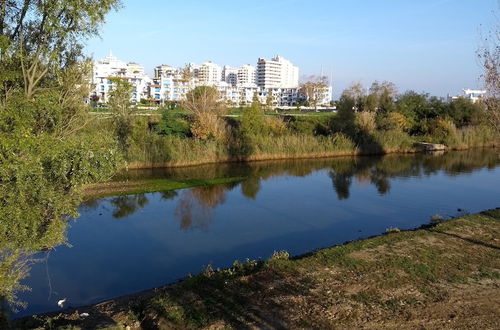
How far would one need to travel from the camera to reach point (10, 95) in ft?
20.5

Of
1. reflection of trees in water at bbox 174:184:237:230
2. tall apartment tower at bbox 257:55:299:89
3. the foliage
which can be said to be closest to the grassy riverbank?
reflection of trees in water at bbox 174:184:237:230

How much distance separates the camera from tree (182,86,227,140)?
28183 millimetres

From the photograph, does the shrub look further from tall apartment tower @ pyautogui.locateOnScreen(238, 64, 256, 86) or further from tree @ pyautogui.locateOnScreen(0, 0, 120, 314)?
tall apartment tower @ pyautogui.locateOnScreen(238, 64, 256, 86)

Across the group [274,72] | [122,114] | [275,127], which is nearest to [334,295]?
[122,114]

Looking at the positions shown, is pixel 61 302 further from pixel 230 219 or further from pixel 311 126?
pixel 311 126

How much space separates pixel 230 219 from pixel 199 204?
2598 mm

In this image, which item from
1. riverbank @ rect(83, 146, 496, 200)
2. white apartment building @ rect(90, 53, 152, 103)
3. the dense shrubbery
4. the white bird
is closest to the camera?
the white bird

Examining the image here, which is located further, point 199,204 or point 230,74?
point 230,74

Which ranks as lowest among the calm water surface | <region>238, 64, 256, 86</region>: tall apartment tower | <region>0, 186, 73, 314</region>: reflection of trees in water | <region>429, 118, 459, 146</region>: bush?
the calm water surface

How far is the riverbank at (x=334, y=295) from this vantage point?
6332 millimetres

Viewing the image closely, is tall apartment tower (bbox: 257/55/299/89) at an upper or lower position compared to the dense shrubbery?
upper

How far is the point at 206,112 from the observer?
96.4ft

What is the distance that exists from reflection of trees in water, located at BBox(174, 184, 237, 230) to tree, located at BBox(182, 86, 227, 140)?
7805 mm

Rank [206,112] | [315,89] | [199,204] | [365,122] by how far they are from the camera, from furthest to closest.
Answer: [315,89] → [365,122] → [206,112] → [199,204]
